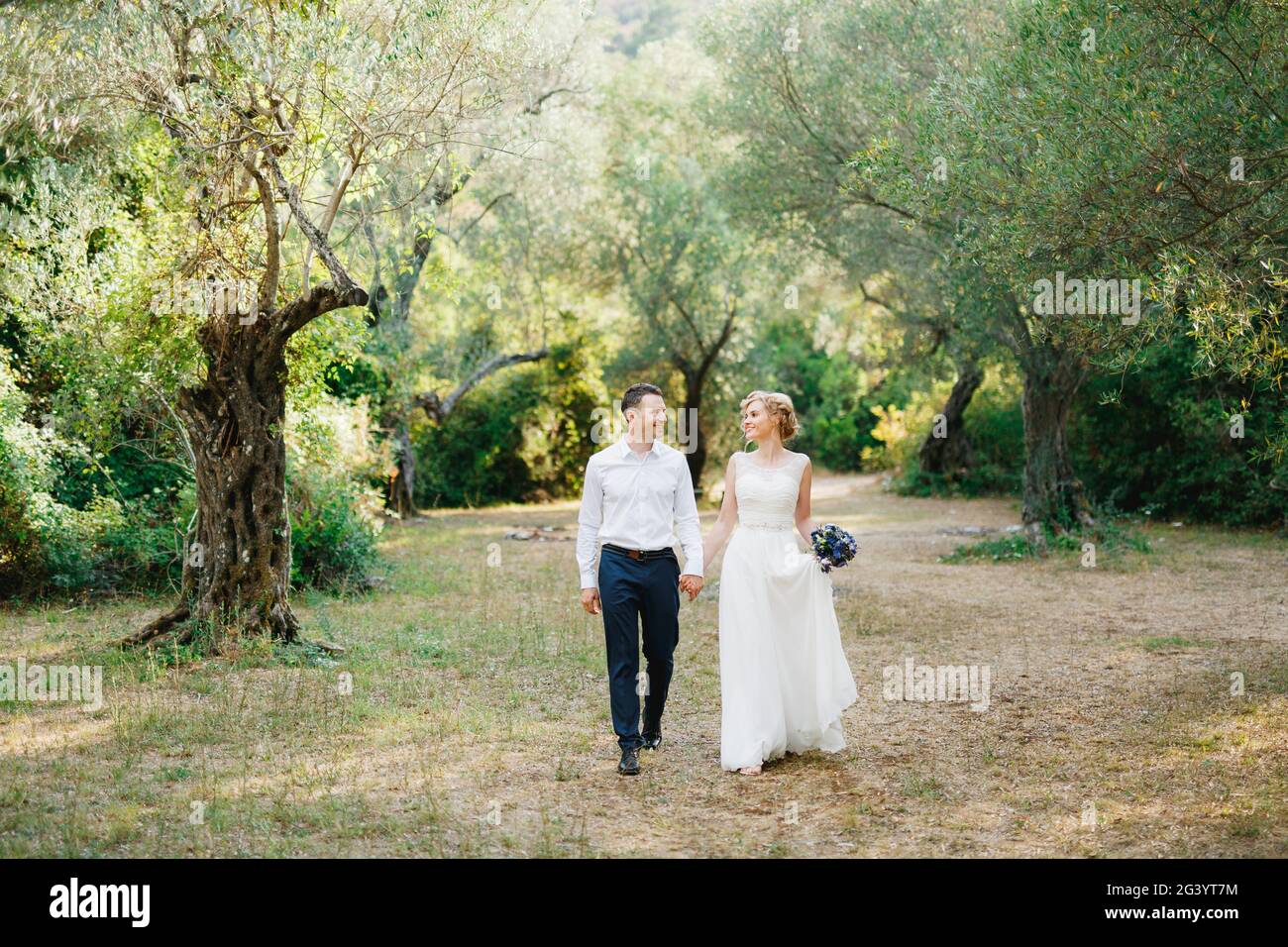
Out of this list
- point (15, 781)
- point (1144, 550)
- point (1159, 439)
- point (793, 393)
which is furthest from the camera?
point (793, 393)

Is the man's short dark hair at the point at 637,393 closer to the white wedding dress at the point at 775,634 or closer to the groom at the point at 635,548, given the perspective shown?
the groom at the point at 635,548

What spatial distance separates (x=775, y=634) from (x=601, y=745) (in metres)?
1.36

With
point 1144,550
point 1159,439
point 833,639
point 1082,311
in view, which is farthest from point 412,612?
point 1159,439

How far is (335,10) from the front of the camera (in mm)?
8703

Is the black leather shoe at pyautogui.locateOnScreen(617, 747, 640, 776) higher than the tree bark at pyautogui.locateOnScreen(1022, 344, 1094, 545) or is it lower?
lower

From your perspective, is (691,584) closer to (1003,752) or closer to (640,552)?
(640,552)

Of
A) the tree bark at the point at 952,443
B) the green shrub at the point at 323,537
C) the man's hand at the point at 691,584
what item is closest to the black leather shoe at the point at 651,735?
the man's hand at the point at 691,584

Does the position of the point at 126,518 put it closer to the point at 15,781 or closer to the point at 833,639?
the point at 15,781

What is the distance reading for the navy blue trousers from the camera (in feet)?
20.5

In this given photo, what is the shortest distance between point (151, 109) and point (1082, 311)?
7119mm

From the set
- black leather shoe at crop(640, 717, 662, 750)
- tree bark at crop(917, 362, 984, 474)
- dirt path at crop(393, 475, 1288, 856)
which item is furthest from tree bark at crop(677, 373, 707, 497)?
black leather shoe at crop(640, 717, 662, 750)

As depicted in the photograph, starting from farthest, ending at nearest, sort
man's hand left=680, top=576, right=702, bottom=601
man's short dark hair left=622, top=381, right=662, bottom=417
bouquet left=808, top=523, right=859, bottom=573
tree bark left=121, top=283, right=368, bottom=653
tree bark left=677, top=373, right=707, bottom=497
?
tree bark left=677, top=373, right=707, bottom=497 < tree bark left=121, top=283, right=368, bottom=653 < bouquet left=808, top=523, right=859, bottom=573 < man's short dark hair left=622, top=381, right=662, bottom=417 < man's hand left=680, top=576, right=702, bottom=601

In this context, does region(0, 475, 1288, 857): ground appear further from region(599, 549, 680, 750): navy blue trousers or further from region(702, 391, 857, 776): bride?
region(599, 549, 680, 750): navy blue trousers

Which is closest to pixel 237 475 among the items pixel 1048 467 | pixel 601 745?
pixel 601 745
